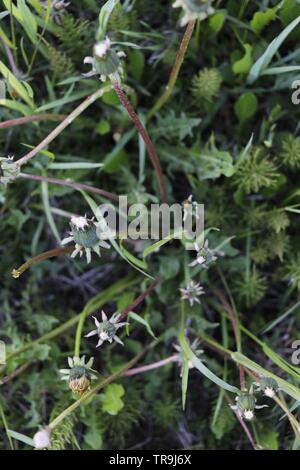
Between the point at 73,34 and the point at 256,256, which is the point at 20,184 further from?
the point at 256,256

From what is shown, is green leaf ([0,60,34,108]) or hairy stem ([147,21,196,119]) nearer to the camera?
hairy stem ([147,21,196,119])

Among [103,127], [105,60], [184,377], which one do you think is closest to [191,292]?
[184,377]

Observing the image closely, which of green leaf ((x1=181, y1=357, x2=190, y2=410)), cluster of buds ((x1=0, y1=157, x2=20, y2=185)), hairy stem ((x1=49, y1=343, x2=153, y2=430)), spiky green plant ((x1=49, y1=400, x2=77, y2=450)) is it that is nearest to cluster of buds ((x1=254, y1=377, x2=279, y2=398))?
green leaf ((x1=181, y1=357, x2=190, y2=410))

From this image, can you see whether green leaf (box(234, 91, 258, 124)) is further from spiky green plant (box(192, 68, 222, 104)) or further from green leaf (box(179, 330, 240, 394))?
green leaf (box(179, 330, 240, 394))

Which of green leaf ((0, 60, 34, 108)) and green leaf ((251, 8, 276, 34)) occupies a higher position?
green leaf ((251, 8, 276, 34))

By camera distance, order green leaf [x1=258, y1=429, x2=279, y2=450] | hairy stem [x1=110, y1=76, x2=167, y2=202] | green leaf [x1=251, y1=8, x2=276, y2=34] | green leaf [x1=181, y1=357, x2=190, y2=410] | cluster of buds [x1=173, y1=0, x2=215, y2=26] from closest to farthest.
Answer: cluster of buds [x1=173, y1=0, x2=215, y2=26], hairy stem [x1=110, y1=76, x2=167, y2=202], green leaf [x1=181, y1=357, x2=190, y2=410], green leaf [x1=251, y1=8, x2=276, y2=34], green leaf [x1=258, y1=429, x2=279, y2=450]

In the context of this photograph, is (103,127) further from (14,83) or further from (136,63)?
(14,83)

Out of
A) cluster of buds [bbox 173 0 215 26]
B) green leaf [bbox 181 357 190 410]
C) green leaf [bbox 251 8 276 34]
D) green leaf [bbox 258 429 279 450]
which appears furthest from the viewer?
green leaf [bbox 258 429 279 450]

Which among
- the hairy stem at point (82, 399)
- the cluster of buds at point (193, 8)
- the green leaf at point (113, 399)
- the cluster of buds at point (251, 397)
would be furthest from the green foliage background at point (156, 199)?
the cluster of buds at point (193, 8)
